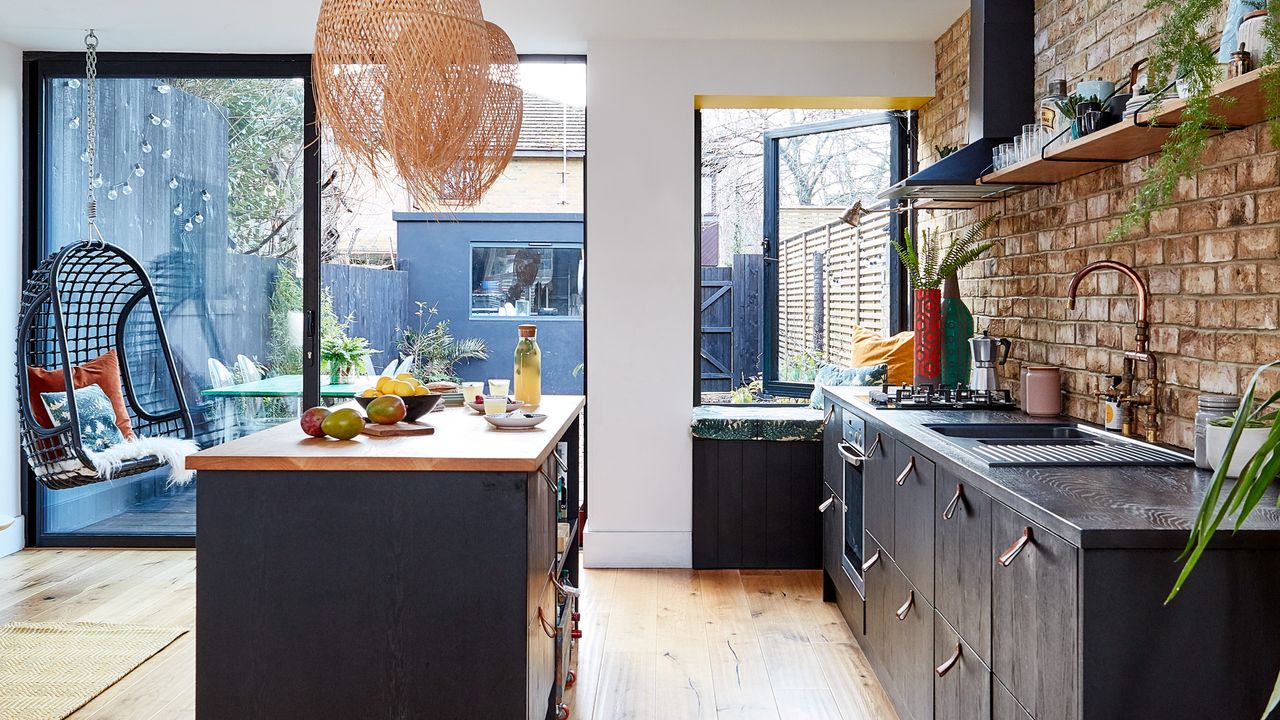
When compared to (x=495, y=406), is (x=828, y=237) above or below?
above

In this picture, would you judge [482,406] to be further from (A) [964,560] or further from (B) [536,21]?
(B) [536,21]

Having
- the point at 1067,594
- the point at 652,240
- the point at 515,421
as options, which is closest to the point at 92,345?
the point at 652,240

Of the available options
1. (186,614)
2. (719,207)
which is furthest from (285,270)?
(719,207)

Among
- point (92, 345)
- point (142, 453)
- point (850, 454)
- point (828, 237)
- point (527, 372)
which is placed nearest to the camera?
point (527, 372)

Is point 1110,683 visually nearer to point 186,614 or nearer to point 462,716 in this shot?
point 462,716

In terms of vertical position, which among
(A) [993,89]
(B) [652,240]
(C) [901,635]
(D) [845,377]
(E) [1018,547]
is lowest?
(C) [901,635]

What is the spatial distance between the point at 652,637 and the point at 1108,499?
223 cm

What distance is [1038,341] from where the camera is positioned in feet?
11.1

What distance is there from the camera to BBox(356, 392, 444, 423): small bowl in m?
2.71

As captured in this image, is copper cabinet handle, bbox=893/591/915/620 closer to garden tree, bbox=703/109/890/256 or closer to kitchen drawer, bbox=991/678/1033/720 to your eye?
kitchen drawer, bbox=991/678/1033/720

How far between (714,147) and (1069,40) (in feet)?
6.77

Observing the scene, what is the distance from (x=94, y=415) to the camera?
4371 millimetres

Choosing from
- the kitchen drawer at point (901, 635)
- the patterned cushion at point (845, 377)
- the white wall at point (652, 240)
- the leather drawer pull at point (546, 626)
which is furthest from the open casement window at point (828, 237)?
the leather drawer pull at point (546, 626)

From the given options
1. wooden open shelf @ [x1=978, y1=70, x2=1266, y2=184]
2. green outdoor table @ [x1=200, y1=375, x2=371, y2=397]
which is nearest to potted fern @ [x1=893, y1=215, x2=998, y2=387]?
wooden open shelf @ [x1=978, y1=70, x2=1266, y2=184]
